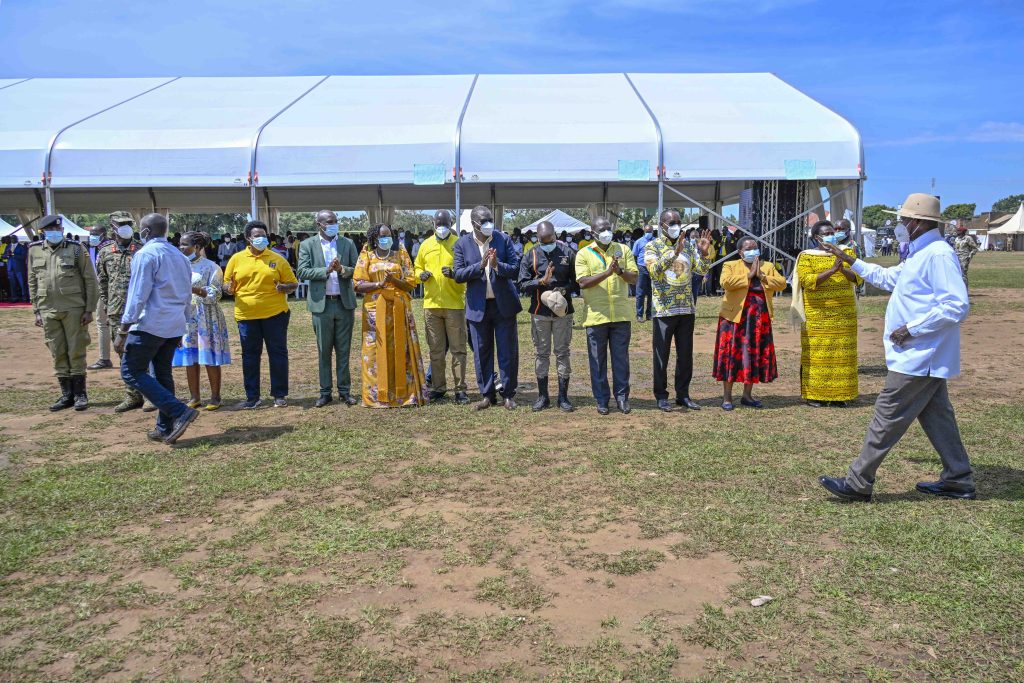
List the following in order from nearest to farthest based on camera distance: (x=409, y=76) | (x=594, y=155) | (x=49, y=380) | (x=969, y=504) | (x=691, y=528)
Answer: (x=691, y=528)
(x=969, y=504)
(x=49, y=380)
(x=594, y=155)
(x=409, y=76)

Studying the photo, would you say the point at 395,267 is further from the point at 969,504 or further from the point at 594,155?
the point at 594,155

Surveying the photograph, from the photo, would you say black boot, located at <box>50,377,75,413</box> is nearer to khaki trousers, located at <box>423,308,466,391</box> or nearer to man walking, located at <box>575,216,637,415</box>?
khaki trousers, located at <box>423,308,466,391</box>

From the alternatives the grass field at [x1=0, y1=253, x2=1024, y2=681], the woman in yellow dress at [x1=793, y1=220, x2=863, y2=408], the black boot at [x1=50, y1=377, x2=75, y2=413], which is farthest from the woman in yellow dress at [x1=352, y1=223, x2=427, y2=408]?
the woman in yellow dress at [x1=793, y1=220, x2=863, y2=408]

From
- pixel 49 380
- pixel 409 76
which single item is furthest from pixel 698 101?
pixel 49 380

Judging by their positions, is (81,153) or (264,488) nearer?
(264,488)

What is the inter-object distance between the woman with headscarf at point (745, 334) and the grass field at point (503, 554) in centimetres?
63

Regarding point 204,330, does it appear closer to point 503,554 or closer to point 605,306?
point 605,306

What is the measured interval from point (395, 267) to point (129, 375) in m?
2.56

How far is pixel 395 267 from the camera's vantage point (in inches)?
304

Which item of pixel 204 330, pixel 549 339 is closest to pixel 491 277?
pixel 549 339

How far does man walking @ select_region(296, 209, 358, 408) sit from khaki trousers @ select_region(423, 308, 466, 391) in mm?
806

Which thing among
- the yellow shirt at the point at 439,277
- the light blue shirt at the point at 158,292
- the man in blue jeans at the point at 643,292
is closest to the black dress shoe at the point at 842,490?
the yellow shirt at the point at 439,277

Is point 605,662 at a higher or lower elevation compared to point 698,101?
lower

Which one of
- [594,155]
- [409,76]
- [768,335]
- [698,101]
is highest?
[409,76]
